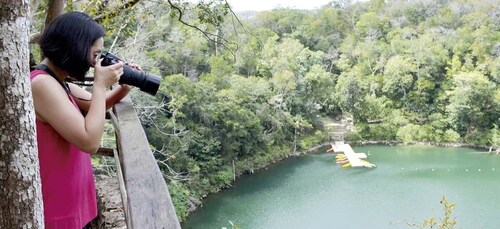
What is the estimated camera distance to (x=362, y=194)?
12477mm

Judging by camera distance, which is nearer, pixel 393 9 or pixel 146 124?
pixel 146 124

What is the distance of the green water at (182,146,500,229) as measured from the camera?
10484mm

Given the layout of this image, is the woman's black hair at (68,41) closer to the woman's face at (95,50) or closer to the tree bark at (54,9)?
the woman's face at (95,50)

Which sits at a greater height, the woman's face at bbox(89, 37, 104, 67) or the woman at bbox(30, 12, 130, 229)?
the woman's face at bbox(89, 37, 104, 67)

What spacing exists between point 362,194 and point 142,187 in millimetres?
12454

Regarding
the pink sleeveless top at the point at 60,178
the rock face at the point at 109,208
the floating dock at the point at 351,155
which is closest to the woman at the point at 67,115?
the pink sleeveless top at the point at 60,178

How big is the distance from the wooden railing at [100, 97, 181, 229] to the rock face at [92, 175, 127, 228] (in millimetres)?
522

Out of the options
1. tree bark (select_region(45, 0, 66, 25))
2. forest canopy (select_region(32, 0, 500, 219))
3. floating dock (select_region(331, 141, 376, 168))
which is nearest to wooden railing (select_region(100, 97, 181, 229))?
tree bark (select_region(45, 0, 66, 25))

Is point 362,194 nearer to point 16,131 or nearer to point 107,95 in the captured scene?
point 107,95

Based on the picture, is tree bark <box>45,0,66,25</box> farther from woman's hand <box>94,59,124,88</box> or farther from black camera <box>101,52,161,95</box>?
woman's hand <box>94,59,124,88</box>

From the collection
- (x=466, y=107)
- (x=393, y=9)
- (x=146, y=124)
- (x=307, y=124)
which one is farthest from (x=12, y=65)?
(x=393, y=9)

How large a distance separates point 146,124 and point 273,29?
651 inches

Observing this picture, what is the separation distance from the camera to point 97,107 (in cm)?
74

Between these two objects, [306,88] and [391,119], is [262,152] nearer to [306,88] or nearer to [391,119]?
[306,88]
